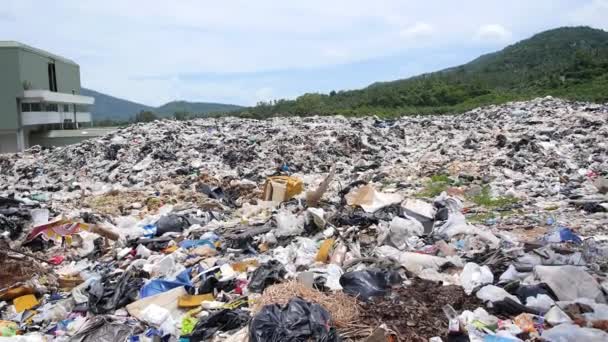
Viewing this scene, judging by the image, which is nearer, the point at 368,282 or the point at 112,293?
the point at 368,282

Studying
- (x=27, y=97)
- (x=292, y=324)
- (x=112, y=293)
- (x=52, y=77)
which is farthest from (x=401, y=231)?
(x=52, y=77)

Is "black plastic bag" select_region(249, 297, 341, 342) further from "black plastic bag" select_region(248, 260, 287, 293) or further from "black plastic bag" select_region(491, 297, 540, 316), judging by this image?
"black plastic bag" select_region(491, 297, 540, 316)

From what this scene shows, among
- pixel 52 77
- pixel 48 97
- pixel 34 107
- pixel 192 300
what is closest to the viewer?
pixel 192 300

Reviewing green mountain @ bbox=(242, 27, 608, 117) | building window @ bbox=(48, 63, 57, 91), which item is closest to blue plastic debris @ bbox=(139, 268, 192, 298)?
green mountain @ bbox=(242, 27, 608, 117)

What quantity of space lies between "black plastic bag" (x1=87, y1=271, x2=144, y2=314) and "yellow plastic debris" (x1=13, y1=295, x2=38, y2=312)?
1.91ft

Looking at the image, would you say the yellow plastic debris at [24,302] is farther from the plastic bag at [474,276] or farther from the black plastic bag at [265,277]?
the plastic bag at [474,276]

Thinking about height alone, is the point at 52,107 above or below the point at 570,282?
above

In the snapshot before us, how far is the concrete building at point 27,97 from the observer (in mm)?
26125

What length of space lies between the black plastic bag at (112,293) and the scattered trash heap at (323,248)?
0.06 feet

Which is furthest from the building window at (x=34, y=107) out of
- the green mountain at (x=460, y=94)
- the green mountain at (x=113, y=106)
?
the green mountain at (x=113, y=106)

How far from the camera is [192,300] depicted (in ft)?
14.4

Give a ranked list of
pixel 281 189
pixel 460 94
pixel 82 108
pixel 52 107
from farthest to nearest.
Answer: pixel 82 108 → pixel 460 94 → pixel 52 107 → pixel 281 189

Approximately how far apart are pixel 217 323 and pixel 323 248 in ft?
5.75

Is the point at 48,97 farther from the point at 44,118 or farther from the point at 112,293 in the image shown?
the point at 112,293
